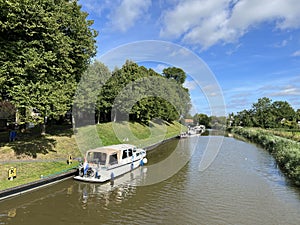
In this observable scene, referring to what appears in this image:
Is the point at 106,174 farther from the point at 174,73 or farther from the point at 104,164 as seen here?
the point at 174,73

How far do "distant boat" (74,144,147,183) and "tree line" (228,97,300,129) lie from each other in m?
89.6

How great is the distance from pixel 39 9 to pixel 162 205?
1518 centimetres

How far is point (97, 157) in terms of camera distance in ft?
60.0

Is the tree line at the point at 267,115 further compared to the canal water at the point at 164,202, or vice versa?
the tree line at the point at 267,115

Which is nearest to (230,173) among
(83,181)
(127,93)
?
(83,181)

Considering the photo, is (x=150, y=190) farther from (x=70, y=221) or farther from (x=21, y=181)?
(x=21, y=181)

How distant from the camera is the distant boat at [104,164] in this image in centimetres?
1697

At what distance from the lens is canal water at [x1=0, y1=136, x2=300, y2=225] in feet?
Answer: 36.2

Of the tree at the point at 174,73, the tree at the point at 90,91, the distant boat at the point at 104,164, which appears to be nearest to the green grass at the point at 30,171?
the distant boat at the point at 104,164

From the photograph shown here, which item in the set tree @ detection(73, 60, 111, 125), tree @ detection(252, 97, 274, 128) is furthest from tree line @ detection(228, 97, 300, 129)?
tree @ detection(73, 60, 111, 125)

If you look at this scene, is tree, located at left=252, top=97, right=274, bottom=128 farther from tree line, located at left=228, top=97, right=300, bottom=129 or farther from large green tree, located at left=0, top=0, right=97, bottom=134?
large green tree, located at left=0, top=0, right=97, bottom=134

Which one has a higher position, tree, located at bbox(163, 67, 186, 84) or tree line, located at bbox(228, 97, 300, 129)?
tree, located at bbox(163, 67, 186, 84)

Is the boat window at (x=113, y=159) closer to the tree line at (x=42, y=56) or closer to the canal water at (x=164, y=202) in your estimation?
the canal water at (x=164, y=202)

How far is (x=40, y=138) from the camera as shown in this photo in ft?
77.8
